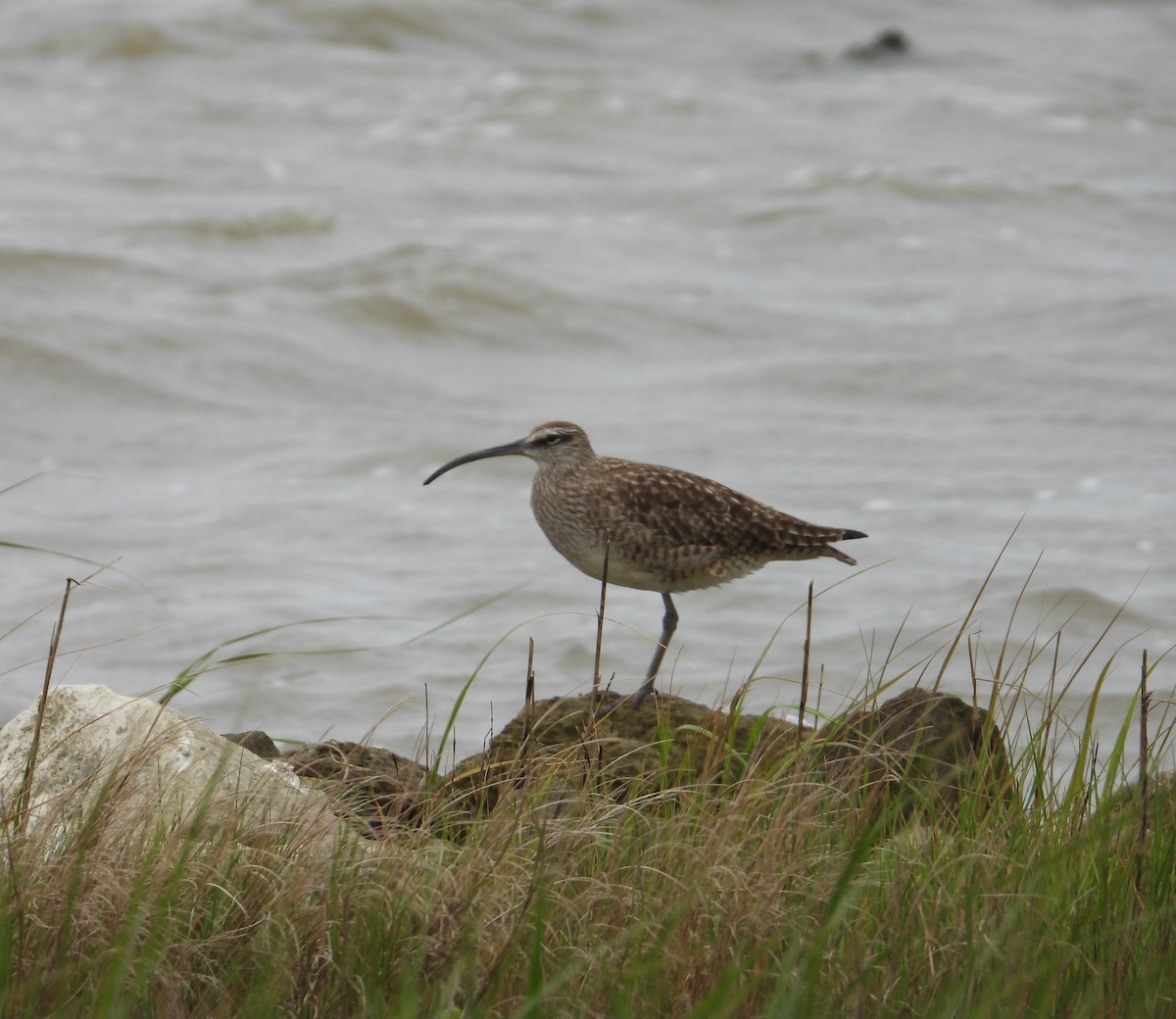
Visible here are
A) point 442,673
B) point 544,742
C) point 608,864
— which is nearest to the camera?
point 608,864

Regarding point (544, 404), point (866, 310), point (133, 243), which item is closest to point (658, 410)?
point (544, 404)

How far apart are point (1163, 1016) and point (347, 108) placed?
19.1 metres

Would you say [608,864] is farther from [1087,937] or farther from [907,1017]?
[1087,937]

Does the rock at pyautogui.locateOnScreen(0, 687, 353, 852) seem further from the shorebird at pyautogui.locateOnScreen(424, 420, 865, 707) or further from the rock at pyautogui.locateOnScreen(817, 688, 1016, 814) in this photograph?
the shorebird at pyautogui.locateOnScreen(424, 420, 865, 707)

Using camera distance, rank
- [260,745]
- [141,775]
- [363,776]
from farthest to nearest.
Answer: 1. [260,745]
2. [363,776]
3. [141,775]

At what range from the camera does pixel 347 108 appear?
21406 mm

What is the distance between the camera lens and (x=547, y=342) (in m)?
15.2

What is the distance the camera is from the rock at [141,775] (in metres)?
4.23

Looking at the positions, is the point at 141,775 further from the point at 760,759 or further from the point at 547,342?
the point at 547,342

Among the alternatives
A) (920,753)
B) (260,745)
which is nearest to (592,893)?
(920,753)

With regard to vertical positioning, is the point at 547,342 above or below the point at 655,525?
below

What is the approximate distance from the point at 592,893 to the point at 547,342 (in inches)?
450

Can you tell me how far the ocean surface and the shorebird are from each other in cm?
48

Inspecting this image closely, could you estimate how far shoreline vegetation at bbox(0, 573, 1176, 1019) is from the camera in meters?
3.57
